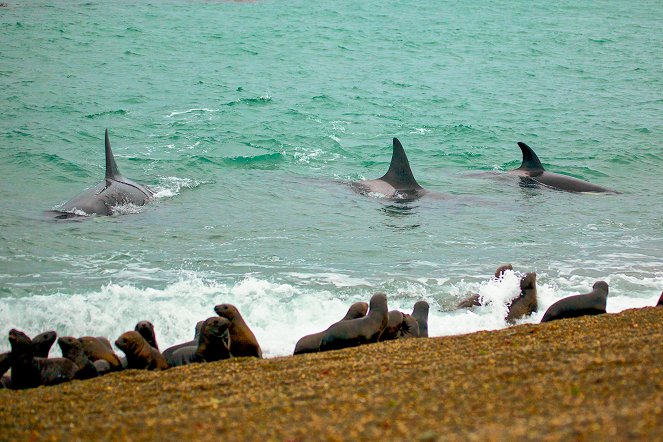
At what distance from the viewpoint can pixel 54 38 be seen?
113 feet

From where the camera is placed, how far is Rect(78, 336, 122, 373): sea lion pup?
7.74 metres

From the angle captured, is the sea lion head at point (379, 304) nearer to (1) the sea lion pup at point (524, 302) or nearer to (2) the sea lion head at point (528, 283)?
(1) the sea lion pup at point (524, 302)

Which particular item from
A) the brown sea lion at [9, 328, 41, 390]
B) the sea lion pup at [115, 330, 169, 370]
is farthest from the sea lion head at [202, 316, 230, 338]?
the brown sea lion at [9, 328, 41, 390]

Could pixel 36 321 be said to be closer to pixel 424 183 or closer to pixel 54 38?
pixel 424 183

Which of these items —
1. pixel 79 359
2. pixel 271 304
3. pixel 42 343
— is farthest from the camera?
pixel 271 304

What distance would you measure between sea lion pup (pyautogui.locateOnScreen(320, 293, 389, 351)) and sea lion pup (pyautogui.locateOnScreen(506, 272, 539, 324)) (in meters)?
2.17

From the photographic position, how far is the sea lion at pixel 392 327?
8594 mm

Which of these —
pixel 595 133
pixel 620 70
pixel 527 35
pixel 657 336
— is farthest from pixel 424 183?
pixel 527 35

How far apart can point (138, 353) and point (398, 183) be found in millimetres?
9972

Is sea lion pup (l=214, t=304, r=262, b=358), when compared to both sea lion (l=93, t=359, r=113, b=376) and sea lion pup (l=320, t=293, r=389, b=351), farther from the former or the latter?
sea lion (l=93, t=359, r=113, b=376)

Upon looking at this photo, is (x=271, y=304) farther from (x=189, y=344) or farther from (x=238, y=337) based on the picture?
(x=238, y=337)

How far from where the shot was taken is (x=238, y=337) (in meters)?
8.08

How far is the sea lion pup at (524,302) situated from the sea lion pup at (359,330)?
217cm

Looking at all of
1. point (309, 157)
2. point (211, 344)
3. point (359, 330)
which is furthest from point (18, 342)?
point (309, 157)
